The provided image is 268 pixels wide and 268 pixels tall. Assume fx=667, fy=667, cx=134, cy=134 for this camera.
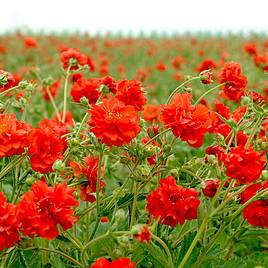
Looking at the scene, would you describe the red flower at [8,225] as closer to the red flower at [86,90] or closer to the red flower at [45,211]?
the red flower at [45,211]

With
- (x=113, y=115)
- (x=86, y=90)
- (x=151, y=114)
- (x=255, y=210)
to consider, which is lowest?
(x=151, y=114)

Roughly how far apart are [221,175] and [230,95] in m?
0.55

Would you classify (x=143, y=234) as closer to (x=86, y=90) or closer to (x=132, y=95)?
(x=132, y=95)

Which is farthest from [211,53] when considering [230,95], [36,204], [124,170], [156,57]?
[36,204]

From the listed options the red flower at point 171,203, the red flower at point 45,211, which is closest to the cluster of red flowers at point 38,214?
the red flower at point 45,211

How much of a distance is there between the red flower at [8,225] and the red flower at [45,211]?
2 centimetres

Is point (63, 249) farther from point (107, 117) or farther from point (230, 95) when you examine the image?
point (230, 95)

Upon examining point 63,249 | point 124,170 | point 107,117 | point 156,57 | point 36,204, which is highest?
point 107,117

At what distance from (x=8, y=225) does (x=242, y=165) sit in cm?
50

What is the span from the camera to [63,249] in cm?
185

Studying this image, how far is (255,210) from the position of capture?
5.15 ft

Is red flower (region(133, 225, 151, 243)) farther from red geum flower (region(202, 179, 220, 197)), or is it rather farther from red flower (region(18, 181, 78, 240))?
red geum flower (region(202, 179, 220, 197))

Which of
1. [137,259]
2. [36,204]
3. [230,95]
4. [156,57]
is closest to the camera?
[36,204]

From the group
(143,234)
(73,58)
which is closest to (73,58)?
(73,58)
